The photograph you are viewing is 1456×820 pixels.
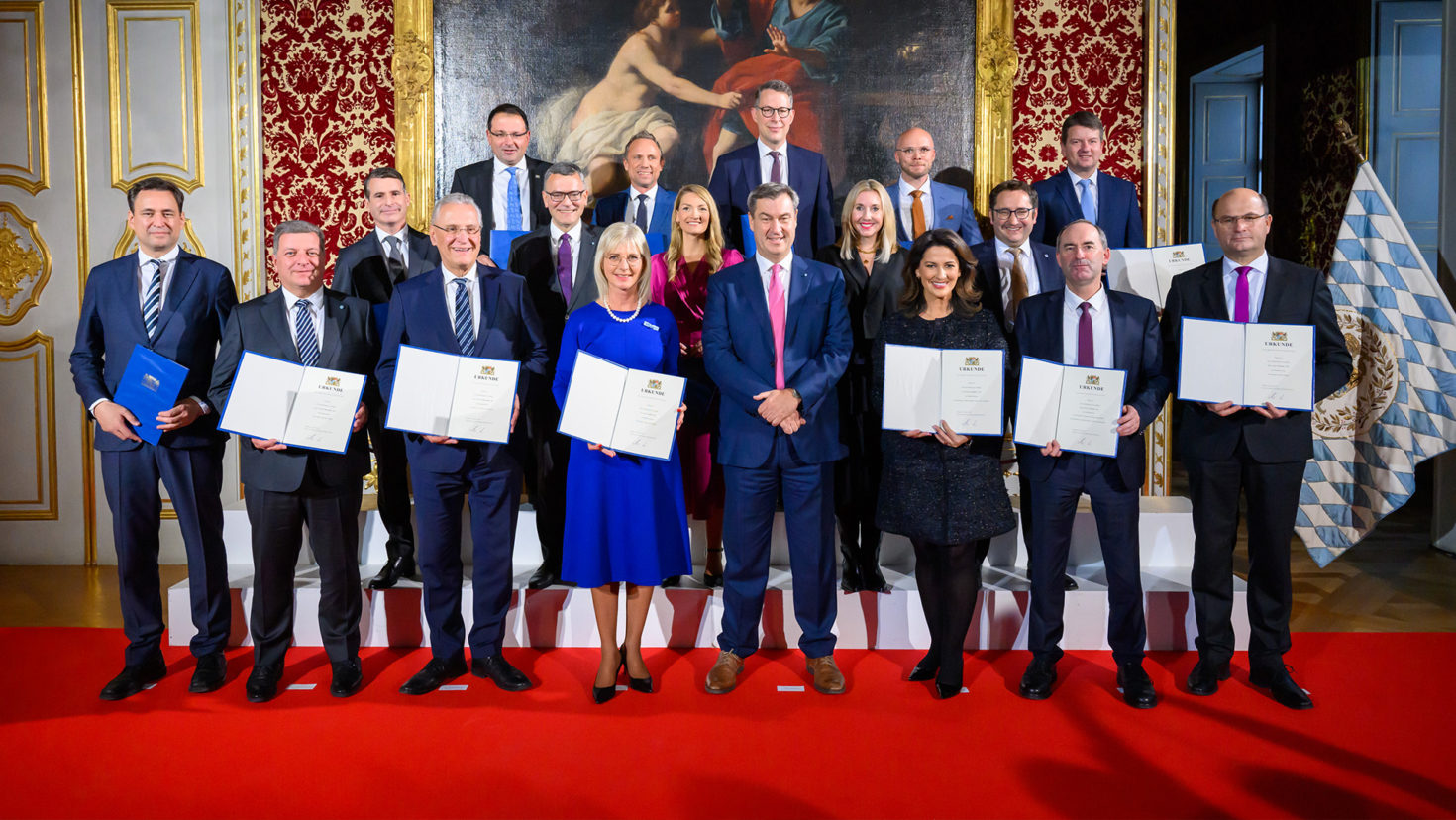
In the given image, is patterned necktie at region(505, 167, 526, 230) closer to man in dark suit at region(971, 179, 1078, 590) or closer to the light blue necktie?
man in dark suit at region(971, 179, 1078, 590)

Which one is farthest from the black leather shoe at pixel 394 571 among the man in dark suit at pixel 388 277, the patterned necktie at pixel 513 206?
the patterned necktie at pixel 513 206

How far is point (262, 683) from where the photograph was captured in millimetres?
3438

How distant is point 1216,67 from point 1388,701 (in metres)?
7.41

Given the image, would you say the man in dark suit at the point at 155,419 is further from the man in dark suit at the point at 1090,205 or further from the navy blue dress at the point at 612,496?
the man in dark suit at the point at 1090,205

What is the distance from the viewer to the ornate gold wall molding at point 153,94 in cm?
554

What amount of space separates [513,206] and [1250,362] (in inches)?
135

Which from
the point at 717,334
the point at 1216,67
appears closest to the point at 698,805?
the point at 717,334

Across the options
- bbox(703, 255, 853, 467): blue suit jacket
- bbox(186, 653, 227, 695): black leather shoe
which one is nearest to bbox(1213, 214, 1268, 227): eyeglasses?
bbox(703, 255, 853, 467): blue suit jacket

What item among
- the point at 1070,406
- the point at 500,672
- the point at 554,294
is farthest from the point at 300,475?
the point at 1070,406

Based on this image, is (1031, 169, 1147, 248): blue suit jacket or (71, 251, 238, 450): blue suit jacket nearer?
(71, 251, 238, 450): blue suit jacket

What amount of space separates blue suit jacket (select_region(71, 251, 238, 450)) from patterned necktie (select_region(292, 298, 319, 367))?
31cm

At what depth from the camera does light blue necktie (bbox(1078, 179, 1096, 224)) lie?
4.59 m

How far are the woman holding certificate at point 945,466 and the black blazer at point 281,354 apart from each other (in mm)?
1923

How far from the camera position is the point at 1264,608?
11.5 ft
